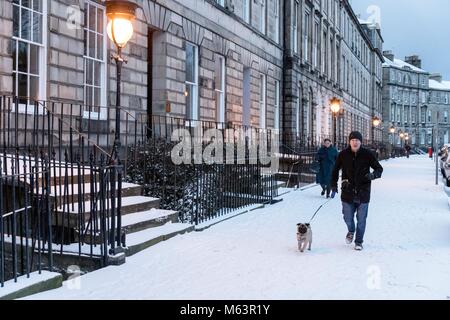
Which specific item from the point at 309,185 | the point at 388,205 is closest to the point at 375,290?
the point at 388,205

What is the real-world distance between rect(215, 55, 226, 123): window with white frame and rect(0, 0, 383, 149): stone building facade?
1.4 inches

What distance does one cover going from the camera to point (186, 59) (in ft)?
55.2

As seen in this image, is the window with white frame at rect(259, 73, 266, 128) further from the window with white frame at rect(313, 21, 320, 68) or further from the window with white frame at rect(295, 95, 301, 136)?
the window with white frame at rect(313, 21, 320, 68)

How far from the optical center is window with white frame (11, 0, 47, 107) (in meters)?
9.92

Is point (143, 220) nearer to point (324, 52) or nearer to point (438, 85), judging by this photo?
point (324, 52)

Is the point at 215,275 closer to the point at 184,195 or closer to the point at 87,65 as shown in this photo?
the point at 184,195

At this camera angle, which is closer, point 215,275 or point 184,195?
point 215,275

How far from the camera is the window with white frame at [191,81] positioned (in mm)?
16969

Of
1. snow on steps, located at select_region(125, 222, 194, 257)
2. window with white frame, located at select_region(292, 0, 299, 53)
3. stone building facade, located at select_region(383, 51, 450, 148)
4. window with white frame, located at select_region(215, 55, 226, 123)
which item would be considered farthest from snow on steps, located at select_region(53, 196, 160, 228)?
stone building facade, located at select_region(383, 51, 450, 148)

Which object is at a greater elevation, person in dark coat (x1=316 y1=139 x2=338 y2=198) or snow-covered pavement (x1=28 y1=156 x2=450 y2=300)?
person in dark coat (x1=316 y1=139 x2=338 y2=198)

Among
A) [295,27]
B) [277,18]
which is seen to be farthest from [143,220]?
[295,27]

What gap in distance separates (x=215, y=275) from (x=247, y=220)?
14.8 feet

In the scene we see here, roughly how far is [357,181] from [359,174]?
0.11 m
